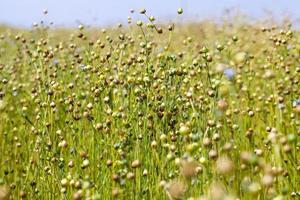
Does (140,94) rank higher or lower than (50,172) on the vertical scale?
higher

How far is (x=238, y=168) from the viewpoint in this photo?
2945 mm

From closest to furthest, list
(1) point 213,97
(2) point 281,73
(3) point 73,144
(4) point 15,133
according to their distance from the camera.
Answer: (1) point 213,97 → (3) point 73,144 → (4) point 15,133 → (2) point 281,73

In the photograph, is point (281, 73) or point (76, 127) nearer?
point (76, 127)

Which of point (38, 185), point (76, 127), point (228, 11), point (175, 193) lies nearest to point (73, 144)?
point (76, 127)

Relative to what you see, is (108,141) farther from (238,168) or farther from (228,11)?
(228,11)

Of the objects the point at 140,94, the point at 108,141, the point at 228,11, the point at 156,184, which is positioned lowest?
the point at 156,184

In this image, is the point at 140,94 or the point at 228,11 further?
the point at 228,11

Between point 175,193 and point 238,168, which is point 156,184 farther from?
point 175,193

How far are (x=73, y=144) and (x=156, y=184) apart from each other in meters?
0.82

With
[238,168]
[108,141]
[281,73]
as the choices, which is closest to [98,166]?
[108,141]

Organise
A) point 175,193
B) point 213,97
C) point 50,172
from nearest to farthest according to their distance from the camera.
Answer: point 175,193 → point 213,97 → point 50,172

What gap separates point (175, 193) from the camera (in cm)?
176

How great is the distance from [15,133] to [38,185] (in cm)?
133

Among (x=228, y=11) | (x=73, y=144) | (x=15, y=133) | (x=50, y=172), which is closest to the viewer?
(x=50, y=172)
